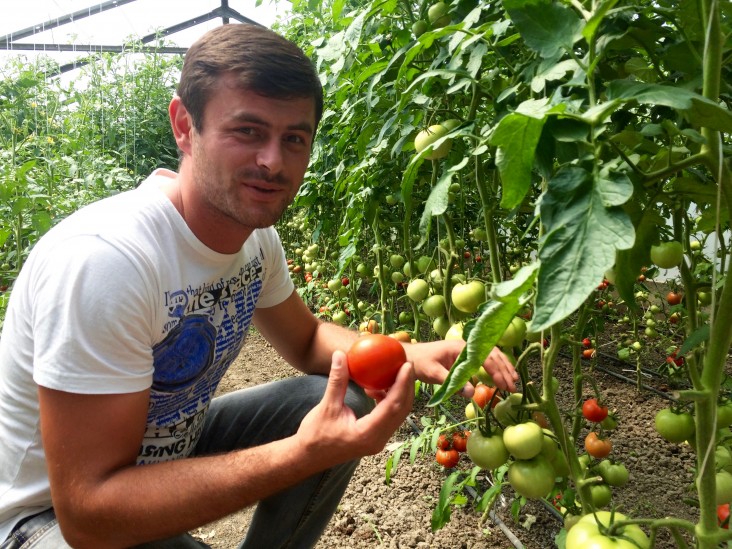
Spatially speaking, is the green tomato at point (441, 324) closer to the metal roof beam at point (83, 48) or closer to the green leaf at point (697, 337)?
the green leaf at point (697, 337)

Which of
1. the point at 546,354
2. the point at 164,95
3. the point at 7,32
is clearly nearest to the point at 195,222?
the point at 546,354

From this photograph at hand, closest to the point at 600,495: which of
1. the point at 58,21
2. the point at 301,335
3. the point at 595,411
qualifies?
the point at 595,411

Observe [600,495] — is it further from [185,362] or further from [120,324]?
[120,324]

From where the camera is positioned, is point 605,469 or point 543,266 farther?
point 605,469

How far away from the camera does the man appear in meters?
1.02

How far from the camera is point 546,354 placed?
1179mm

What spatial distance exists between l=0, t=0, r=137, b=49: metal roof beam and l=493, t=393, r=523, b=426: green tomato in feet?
20.0

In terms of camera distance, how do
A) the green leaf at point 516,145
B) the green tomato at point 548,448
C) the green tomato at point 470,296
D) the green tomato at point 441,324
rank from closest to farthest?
the green leaf at point 516,145
the green tomato at point 548,448
the green tomato at point 470,296
the green tomato at point 441,324

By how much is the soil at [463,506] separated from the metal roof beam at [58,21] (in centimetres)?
543

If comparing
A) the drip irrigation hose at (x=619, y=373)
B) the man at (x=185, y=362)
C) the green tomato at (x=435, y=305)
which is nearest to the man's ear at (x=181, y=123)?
the man at (x=185, y=362)

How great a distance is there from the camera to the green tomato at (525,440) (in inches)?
46.0

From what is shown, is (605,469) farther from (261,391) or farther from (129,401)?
(129,401)

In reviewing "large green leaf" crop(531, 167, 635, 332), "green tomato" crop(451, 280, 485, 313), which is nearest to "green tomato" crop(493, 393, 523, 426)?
"green tomato" crop(451, 280, 485, 313)

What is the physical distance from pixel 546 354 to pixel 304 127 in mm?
672
